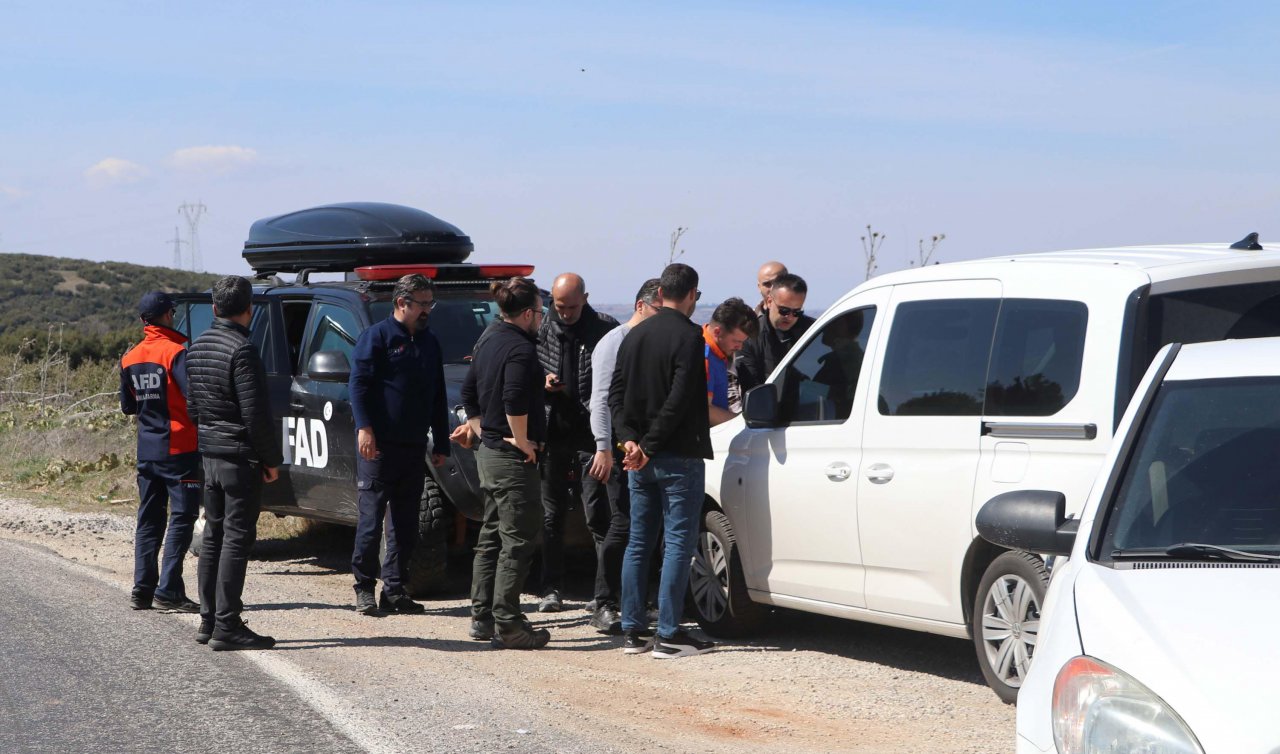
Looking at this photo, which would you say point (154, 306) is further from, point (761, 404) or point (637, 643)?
point (761, 404)

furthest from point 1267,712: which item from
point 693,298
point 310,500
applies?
point 310,500

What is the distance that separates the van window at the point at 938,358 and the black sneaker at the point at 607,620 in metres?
2.40

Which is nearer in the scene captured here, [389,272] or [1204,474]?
[1204,474]

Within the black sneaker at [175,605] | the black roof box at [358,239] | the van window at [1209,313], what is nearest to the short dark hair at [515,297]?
the black sneaker at [175,605]

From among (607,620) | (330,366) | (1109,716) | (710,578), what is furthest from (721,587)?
(1109,716)

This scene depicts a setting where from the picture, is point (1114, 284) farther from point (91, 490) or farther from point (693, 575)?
point (91, 490)

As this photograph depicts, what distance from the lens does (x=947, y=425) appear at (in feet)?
20.7

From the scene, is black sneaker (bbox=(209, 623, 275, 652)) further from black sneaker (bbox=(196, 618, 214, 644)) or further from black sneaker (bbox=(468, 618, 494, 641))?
black sneaker (bbox=(468, 618, 494, 641))

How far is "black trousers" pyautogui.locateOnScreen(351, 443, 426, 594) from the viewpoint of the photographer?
8.67 metres

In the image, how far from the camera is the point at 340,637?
8.10m

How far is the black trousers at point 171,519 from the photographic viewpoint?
8.86m

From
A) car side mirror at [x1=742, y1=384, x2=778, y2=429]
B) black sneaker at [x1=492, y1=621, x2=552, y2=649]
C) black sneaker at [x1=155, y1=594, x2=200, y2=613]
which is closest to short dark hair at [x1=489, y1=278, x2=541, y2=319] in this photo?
car side mirror at [x1=742, y1=384, x2=778, y2=429]

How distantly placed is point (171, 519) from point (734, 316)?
12.6 ft

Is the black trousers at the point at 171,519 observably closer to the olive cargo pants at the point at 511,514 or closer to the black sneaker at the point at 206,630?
the black sneaker at the point at 206,630
